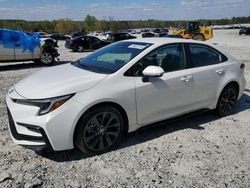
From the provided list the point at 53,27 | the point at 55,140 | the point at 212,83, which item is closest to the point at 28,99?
the point at 55,140

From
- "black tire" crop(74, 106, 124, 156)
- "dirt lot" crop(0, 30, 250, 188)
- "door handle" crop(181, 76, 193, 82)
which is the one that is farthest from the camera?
"door handle" crop(181, 76, 193, 82)

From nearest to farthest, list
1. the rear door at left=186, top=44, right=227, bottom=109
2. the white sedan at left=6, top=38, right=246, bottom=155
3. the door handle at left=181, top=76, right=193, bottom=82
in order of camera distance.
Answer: the white sedan at left=6, top=38, right=246, bottom=155, the door handle at left=181, top=76, right=193, bottom=82, the rear door at left=186, top=44, right=227, bottom=109

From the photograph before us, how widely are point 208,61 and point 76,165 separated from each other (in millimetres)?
2926

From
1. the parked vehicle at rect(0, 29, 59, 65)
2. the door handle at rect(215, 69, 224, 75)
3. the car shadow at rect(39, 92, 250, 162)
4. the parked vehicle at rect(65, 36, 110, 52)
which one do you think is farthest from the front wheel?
the door handle at rect(215, 69, 224, 75)

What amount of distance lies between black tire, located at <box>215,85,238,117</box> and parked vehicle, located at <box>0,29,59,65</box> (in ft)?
29.4

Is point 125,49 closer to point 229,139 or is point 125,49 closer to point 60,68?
point 60,68

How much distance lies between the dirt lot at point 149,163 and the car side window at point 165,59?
111 cm

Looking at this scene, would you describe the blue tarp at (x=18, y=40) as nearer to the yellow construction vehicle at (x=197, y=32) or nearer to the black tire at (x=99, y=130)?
the black tire at (x=99, y=130)

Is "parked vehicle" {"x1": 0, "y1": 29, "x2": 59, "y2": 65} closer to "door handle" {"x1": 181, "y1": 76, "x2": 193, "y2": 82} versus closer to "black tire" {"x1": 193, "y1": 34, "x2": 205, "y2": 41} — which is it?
"door handle" {"x1": 181, "y1": 76, "x2": 193, "y2": 82}

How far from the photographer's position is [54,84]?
345 cm

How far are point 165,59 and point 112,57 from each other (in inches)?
33.6

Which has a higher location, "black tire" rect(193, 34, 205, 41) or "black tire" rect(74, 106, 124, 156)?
"black tire" rect(193, 34, 205, 41)

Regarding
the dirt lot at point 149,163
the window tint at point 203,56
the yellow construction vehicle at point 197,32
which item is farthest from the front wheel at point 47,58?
the yellow construction vehicle at point 197,32

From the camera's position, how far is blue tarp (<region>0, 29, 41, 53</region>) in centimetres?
1071
